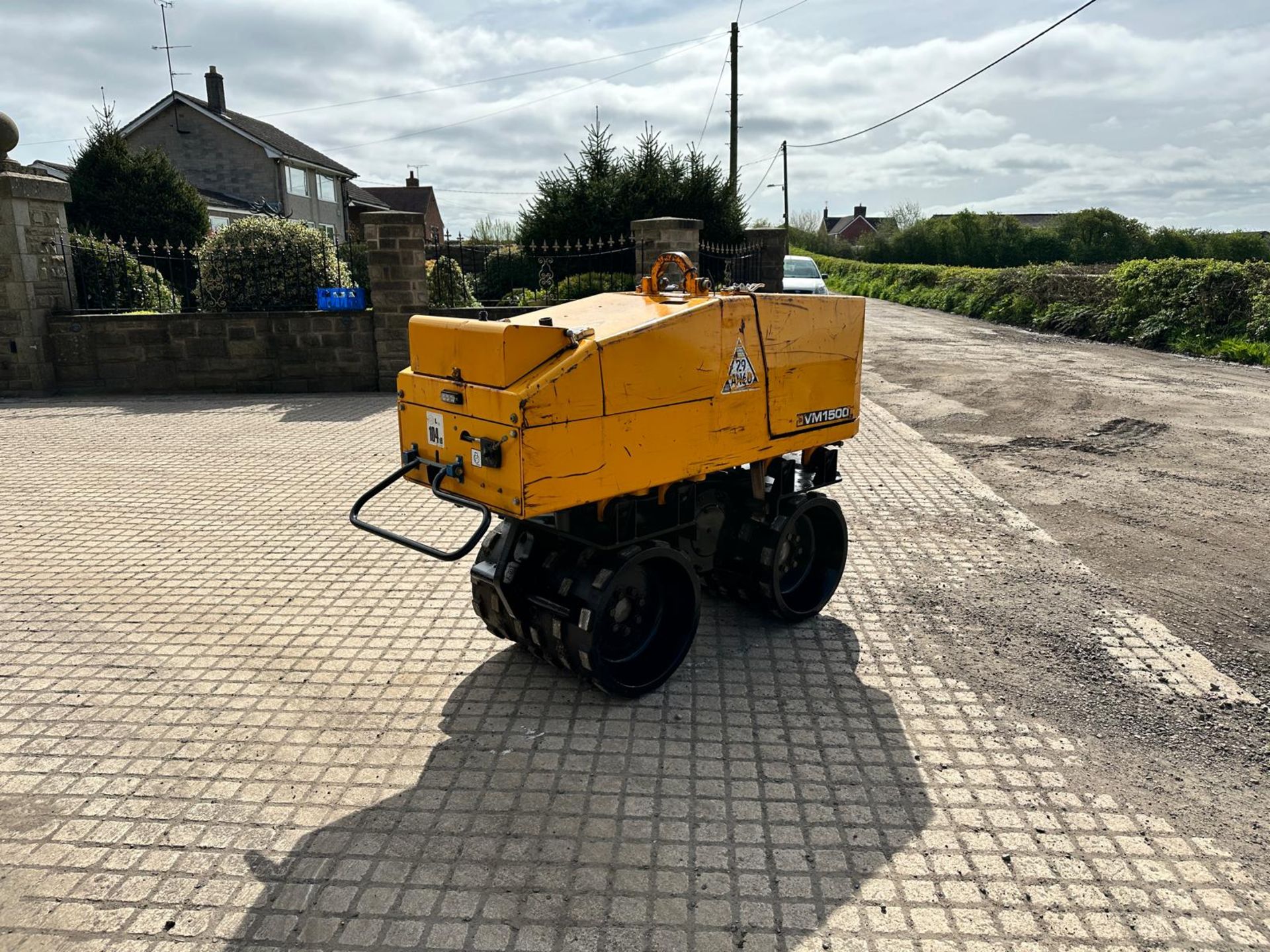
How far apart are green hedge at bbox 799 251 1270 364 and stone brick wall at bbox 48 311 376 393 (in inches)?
626

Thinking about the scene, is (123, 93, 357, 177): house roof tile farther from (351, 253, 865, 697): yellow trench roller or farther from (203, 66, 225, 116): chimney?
(351, 253, 865, 697): yellow trench roller

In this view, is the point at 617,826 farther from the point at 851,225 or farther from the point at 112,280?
the point at 851,225

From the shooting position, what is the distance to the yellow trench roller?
3602mm

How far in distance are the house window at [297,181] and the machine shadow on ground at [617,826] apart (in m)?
37.2

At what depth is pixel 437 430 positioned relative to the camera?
395 centimetres

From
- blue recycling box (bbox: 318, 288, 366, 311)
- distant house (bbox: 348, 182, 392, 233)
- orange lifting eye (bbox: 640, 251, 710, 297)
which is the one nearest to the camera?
orange lifting eye (bbox: 640, 251, 710, 297)

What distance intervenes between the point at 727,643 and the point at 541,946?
7.96 ft

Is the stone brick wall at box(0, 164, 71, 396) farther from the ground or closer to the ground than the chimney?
closer to the ground

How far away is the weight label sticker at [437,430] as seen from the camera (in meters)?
3.91

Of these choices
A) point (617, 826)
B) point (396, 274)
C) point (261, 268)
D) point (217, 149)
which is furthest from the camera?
point (217, 149)

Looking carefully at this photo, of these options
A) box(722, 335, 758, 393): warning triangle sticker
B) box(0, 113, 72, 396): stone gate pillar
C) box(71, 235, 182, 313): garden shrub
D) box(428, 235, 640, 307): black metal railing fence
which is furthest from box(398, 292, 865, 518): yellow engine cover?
box(71, 235, 182, 313): garden shrub

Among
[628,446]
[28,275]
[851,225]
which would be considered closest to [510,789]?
[628,446]

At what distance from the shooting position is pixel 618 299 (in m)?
4.49

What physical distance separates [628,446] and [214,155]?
3831cm
